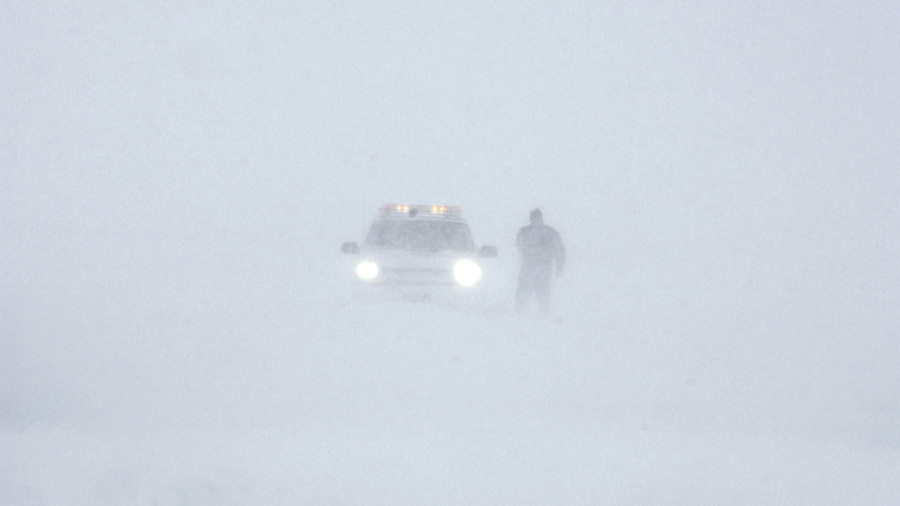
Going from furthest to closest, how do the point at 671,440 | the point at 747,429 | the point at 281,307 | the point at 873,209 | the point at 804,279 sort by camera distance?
the point at 873,209 → the point at 804,279 → the point at 281,307 → the point at 747,429 → the point at 671,440

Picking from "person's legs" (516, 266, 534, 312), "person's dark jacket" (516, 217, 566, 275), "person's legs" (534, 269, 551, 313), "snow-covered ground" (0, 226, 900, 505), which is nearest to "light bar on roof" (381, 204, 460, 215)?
"snow-covered ground" (0, 226, 900, 505)

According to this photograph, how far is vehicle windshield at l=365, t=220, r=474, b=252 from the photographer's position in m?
11.5

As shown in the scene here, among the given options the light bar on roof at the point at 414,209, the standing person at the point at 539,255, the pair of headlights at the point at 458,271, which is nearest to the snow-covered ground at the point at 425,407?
the pair of headlights at the point at 458,271

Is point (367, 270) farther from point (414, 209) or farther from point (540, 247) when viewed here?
point (540, 247)

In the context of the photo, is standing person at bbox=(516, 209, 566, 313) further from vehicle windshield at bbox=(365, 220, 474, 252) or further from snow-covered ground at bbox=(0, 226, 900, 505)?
vehicle windshield at bbox=(365, 220, 474, 252)

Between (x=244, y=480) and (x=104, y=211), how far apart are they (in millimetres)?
59126

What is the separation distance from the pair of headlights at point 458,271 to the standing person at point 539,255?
6.41 feet

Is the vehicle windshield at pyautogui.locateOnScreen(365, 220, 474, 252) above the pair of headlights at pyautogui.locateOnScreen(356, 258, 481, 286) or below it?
above

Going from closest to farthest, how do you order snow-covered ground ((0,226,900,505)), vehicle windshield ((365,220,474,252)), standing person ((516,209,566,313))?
snow-covered ground ((0,226,900,505)), vehicle windshield ((365,220,474,252)), standing person ((516,209,566,313))

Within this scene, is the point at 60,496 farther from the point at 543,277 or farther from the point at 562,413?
the point at 543,277

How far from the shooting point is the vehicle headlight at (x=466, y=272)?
10781 millimetres

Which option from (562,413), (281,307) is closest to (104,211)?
(281,307)

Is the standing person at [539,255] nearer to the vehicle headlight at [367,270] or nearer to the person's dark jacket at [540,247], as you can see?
the person's dark jacket at [540,247]

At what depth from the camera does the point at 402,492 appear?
5344mm
